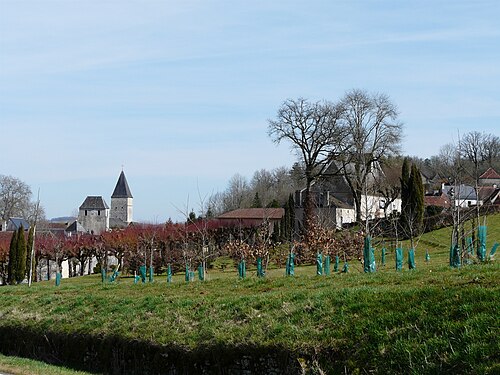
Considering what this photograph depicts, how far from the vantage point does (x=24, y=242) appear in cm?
4628

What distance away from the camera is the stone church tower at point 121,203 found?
135 metres

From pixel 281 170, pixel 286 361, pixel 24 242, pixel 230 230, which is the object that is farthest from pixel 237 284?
pixel 281 170

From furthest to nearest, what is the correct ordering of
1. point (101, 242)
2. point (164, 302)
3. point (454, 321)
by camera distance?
point (101, 242) < point (164, 302) < point (454, 321)

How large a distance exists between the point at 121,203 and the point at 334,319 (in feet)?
422

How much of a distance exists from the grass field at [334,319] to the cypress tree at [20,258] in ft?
96.6

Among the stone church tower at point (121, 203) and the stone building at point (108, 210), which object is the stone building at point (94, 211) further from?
the stone church tower at point (121, 203)

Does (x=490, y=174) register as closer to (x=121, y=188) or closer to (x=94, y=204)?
(x=121, y=188)

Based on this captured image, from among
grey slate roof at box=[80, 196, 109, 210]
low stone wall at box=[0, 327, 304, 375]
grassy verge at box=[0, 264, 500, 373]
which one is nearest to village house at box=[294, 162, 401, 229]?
low stone wall at box=[0, 327, 304, 375]

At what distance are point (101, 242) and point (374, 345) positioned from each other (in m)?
46.0

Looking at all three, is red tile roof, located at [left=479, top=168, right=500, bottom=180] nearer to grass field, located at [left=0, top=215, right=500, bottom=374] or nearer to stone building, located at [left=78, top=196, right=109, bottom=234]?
stone building, located at [left=78, top=196, right=109, bottom=234]

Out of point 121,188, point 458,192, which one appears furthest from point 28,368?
point 121,188

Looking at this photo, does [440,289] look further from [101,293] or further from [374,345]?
[101,293]

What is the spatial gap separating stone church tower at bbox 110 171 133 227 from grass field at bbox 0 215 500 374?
119279mm

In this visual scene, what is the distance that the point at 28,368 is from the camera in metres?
12.9
